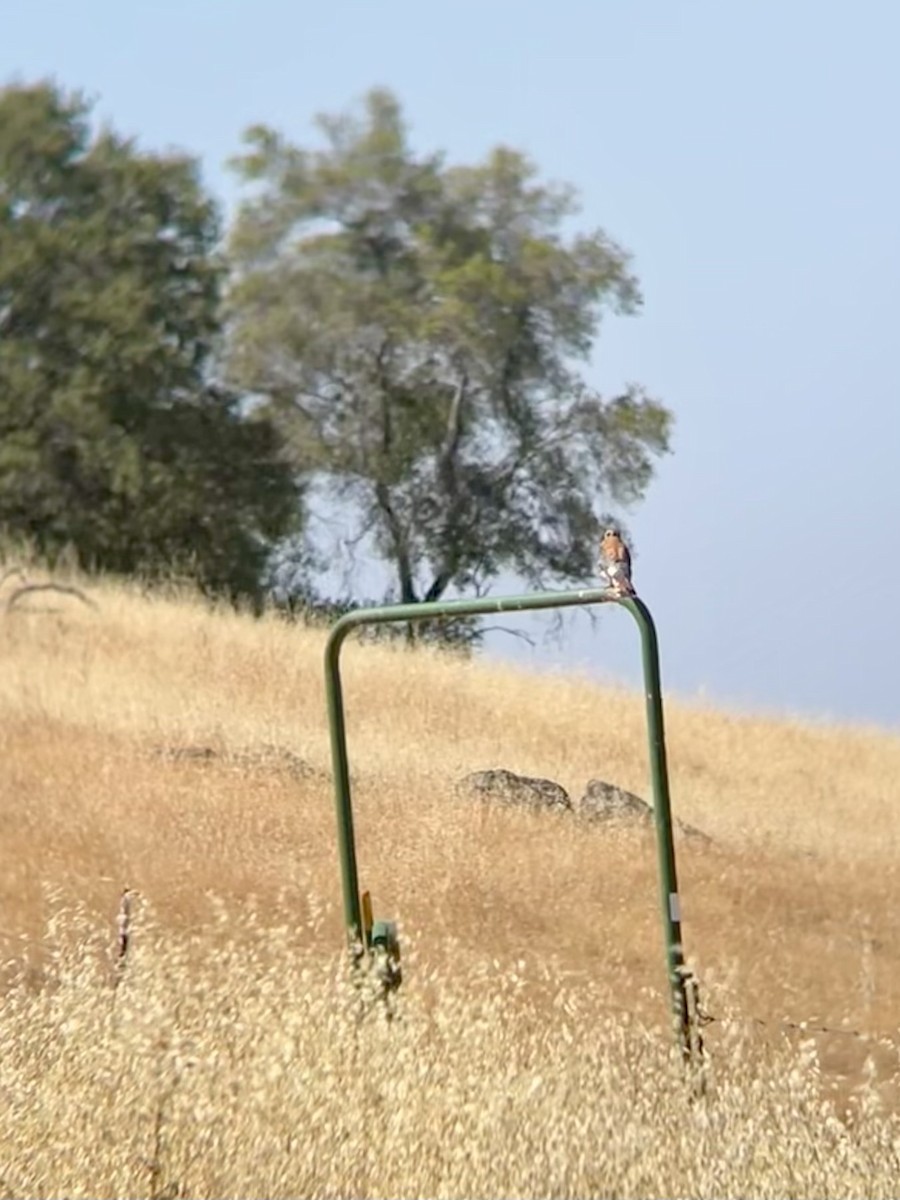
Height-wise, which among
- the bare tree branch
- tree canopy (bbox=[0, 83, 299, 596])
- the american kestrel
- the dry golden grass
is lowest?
the dry golden grass

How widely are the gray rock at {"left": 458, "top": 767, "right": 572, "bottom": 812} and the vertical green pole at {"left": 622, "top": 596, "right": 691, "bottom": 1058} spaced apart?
5631 millimetres

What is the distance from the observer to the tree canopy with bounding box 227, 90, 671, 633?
29312mm

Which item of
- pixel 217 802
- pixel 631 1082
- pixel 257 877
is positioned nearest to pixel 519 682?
pixel 217 802

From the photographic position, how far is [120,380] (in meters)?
28.9

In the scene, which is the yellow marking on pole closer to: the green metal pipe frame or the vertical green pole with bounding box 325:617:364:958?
the vertical green pole with bounding box 325:617:364:958

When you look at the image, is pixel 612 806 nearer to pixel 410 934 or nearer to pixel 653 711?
pixel 410 934

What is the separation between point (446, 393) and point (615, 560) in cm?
2324

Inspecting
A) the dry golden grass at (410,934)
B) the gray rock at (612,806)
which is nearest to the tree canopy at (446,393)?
the dry golden grass at (410,934)

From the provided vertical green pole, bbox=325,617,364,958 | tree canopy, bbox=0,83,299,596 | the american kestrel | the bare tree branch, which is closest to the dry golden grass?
the bare tree branch

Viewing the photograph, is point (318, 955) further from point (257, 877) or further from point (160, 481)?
point (160, 481)

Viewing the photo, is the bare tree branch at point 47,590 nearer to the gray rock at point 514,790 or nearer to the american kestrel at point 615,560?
the gray rock at point 514,790

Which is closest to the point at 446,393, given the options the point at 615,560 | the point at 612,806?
the point at 612,806

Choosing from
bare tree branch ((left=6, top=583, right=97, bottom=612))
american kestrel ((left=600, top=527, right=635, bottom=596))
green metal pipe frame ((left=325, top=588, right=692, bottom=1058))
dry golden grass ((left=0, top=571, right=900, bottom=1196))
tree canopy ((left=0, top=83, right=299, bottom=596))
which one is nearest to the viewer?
dry golden grass ((left=0, top=571, right=900, bottom=1196))

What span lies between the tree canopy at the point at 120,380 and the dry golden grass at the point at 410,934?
6176 mm
